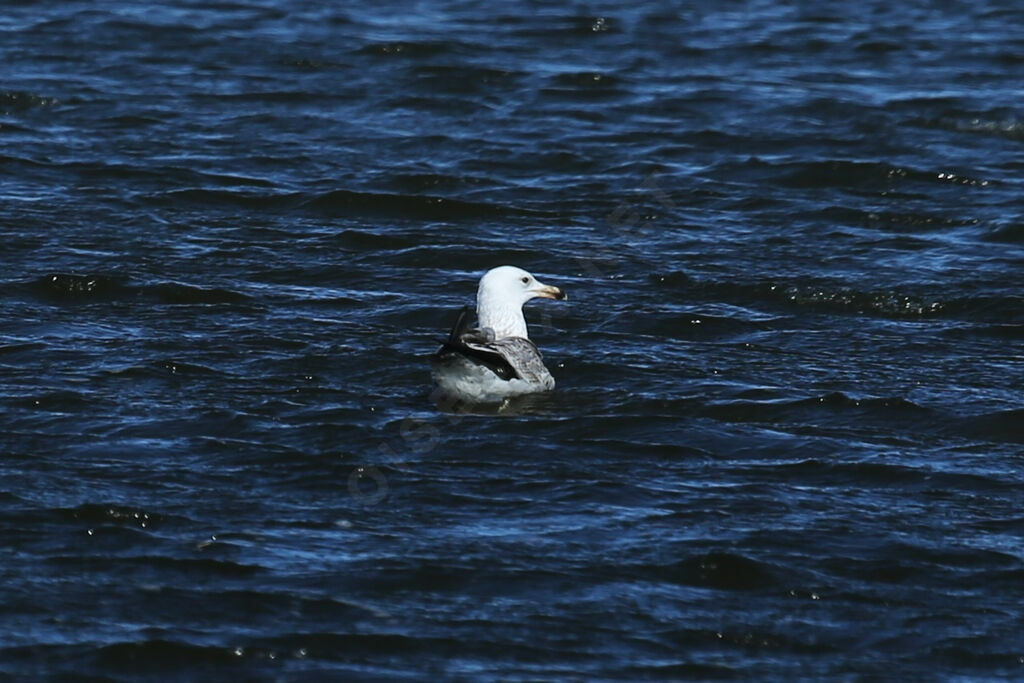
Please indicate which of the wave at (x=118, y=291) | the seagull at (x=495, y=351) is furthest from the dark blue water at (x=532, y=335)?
the seagull at (x=495, y=351)

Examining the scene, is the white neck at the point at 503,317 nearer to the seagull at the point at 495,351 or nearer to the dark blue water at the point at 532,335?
the seagull at the point at 495,351

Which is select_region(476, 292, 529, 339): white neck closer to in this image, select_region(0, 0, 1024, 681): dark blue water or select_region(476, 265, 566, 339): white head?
select_region(476, 265, 566, 339): white head

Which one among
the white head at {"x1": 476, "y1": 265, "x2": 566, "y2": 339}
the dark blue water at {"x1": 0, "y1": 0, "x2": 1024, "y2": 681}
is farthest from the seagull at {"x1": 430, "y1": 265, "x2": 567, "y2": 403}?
the dark blue water at {"x1": 0, "y1": 0, "x2": 1024, "y2": 681}

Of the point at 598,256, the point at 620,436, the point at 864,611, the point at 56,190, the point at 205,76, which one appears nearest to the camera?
the point at 864,611

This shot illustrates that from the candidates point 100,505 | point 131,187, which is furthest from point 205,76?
point 100,505

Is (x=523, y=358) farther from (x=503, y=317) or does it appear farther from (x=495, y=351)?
(x=503, y=317)

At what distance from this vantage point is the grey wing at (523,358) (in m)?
10.2

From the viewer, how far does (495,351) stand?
10062mm

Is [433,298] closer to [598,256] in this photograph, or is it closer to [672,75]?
[598,256]

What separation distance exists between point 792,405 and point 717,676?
3.38 meters

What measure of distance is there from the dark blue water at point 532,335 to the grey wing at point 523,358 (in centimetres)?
20

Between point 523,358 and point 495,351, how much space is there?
0.33m

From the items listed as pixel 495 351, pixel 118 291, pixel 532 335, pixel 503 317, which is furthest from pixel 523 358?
pixel 118 291

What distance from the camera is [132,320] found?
37.7ft
